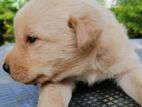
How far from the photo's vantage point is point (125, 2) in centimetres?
465

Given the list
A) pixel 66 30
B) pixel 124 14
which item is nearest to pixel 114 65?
pixel 66 30

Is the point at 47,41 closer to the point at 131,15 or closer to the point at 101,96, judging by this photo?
the point at 101,96

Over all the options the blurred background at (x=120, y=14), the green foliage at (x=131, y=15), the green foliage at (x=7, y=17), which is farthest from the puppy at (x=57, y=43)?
the green foliage at (x=7, y=17)

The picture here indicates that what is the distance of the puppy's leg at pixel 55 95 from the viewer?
5.51 feet

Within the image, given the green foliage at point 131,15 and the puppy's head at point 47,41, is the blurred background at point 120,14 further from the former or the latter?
the puppy's head at point 47,41

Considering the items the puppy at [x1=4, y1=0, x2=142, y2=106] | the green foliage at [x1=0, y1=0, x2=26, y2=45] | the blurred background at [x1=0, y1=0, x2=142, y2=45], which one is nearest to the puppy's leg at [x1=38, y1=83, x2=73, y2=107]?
the puppy at [x1=4, y1=0, x2=142, y2=106]

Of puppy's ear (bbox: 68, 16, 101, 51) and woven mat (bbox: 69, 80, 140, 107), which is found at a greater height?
puppy's ear (bbox: 68, 16, 101, 51)

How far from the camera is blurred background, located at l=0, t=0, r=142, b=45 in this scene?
14.8 feet

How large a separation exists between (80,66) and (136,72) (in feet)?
1.01

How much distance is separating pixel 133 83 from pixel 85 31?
40 cm

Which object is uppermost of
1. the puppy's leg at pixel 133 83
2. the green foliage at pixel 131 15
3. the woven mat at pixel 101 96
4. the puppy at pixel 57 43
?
the puppy at pixel 57 43

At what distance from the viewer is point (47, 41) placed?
1.72 metres

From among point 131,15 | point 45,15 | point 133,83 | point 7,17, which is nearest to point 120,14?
point 131,15

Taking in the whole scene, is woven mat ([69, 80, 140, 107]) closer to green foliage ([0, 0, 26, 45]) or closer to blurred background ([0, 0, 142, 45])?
blurred background ([0, 0, 142, 45])
